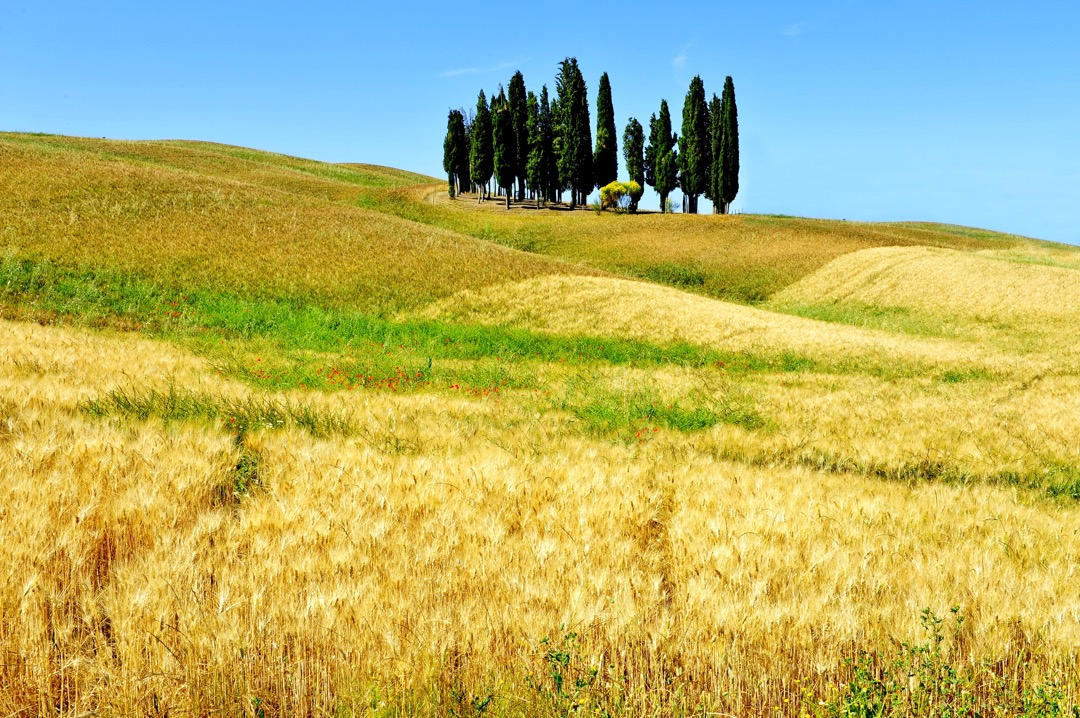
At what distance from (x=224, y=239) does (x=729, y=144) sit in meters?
55.3

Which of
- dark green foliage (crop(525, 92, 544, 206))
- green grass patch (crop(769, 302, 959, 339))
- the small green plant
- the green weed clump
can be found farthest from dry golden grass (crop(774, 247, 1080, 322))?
dark green foliage (crop(525, 92, 544, 206))

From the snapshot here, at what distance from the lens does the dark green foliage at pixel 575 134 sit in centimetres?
7000

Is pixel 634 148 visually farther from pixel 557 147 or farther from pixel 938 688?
pixel 938 688

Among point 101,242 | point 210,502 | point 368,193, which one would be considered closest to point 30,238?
point 101,242

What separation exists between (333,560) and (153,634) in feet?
2.72

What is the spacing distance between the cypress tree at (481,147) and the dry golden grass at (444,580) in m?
78.7

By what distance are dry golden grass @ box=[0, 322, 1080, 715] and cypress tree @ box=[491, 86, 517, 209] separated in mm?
74548

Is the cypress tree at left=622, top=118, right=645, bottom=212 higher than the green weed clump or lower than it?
higher

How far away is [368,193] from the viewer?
69312 mm

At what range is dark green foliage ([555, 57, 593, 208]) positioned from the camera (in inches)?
2756

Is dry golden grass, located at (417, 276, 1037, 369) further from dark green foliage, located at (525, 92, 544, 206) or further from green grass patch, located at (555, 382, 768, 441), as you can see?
dark green foliage, located at (525, 92, 544, 206)

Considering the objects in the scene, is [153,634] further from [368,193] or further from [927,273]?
[368,193]

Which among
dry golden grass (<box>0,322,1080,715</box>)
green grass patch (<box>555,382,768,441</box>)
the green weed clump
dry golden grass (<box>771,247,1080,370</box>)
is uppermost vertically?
dry golden grass (<box>771,247,1080,370</box>)

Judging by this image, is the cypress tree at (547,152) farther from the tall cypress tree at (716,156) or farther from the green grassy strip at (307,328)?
the green grassy strip at (307,328)
